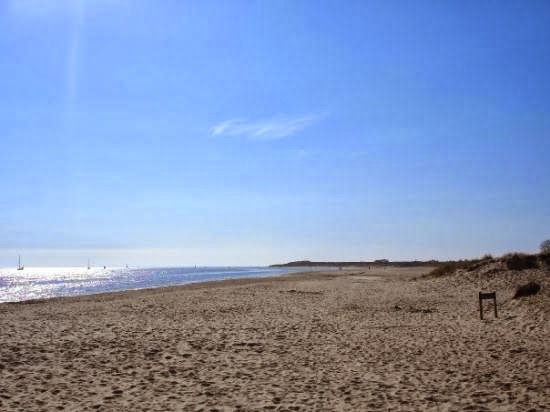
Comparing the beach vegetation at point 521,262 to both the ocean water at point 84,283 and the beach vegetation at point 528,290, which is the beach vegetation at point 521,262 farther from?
the ocean water at point 84,283

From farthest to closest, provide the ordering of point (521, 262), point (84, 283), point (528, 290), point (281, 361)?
point (84, 283) → point (521, 262) → point (528, 290) → point (281, 361)

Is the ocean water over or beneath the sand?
beneath

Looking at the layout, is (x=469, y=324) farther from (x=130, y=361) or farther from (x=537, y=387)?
(x=130, y=361)

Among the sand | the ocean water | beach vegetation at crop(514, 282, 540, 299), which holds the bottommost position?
the ocean water

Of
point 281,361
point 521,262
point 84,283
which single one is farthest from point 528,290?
point 84,283

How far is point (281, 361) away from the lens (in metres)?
10.7

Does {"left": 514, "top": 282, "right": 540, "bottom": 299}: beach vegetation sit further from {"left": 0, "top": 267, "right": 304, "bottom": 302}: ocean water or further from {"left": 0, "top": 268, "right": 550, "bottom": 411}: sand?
{"left": 0, "top": 267, "right": 304, "bottom": 302}: ocean water

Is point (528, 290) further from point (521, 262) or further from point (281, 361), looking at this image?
point (521, 262)

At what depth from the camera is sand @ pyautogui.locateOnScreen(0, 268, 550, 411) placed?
7.81 meters

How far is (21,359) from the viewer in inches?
411

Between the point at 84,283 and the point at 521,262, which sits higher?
the point at 521,262

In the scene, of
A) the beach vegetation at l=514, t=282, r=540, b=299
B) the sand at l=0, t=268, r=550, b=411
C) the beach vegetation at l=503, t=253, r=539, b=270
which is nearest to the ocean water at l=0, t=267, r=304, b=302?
the sand at l=0, t=268, r=550, b=411

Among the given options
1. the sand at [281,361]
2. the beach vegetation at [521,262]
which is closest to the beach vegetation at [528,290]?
the sand at [281,361]

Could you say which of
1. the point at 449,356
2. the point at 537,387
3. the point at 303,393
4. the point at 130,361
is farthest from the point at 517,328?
the point at 130,361
